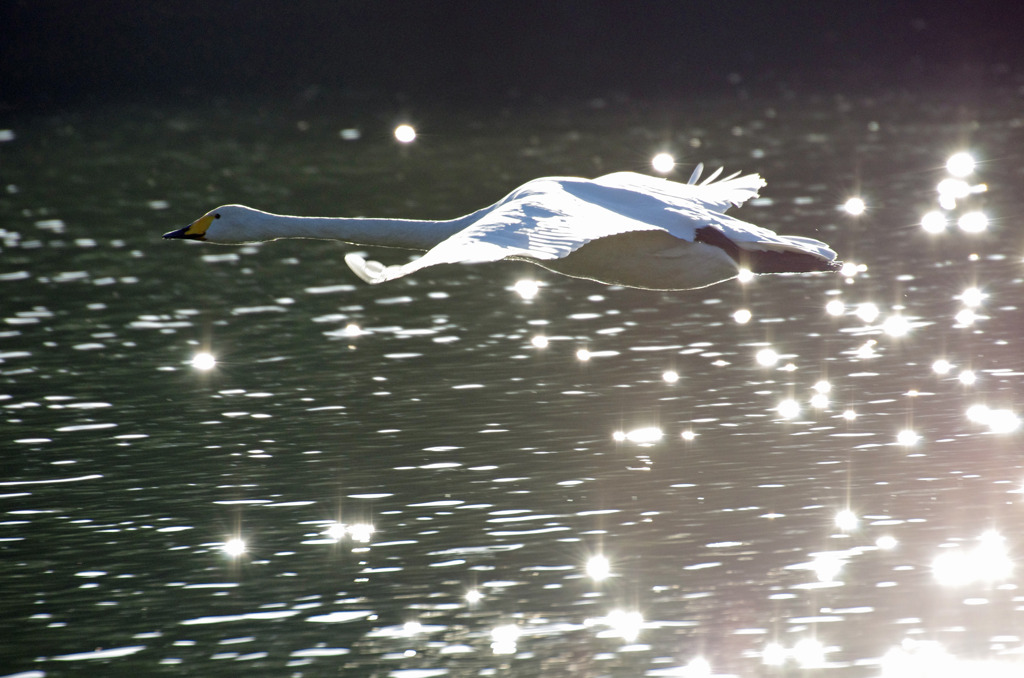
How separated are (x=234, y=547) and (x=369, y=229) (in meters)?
3.28

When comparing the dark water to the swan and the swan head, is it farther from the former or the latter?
the swan head

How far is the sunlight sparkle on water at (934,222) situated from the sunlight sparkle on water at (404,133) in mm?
22676

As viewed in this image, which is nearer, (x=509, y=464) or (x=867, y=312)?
(x=509, y=464)

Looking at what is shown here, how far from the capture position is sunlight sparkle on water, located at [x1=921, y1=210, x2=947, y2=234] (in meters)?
31.5

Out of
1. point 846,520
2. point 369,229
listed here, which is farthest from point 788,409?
point 369,229

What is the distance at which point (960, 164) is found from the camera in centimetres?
4034

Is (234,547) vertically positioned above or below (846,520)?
above

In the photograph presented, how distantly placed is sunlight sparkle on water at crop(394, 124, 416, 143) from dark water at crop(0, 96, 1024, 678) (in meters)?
19.1

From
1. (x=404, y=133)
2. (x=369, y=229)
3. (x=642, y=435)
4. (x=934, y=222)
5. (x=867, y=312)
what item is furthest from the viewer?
(x=404, y=133)

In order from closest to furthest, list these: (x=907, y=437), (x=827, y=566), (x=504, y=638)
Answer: (x=504, y=638) → (x=827, y=566) → (x=907, y=437)

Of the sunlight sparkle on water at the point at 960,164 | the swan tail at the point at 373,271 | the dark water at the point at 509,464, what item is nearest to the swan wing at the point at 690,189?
the swan tail at the point at 373,271

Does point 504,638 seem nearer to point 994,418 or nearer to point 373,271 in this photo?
point 373,271

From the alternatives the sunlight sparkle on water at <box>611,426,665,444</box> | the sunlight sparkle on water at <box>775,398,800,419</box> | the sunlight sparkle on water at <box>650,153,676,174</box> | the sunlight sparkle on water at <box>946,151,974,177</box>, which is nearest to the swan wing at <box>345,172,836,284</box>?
the sunlight sparkle on water at <box>611,426,665,444</box>

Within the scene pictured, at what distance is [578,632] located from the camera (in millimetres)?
12477
